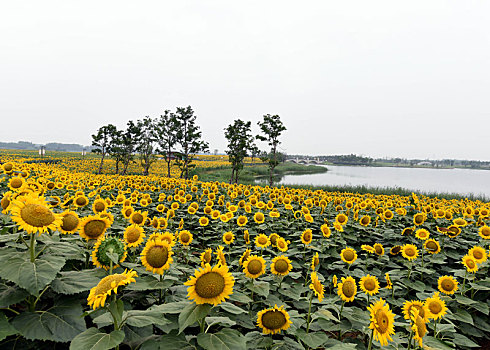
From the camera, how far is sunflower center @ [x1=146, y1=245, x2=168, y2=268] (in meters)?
1.85

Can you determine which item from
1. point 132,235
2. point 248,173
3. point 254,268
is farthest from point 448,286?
point 248,173

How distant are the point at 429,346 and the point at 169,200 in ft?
20.8

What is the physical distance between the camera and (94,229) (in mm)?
2105

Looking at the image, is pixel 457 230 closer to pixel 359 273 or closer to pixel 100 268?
pixel 359 273

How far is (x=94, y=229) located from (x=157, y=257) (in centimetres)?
67

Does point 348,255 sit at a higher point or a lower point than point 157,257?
lower

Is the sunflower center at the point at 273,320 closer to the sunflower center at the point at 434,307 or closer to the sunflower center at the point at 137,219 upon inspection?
the sunflower center at the point at 434,307

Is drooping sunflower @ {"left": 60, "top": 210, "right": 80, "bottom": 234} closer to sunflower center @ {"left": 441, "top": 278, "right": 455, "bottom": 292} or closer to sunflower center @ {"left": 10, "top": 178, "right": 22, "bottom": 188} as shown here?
sunflower center @ {"left": 10, "top": 178, "right": 22, "bottom": 188}

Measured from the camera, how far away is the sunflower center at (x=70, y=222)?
2131 millimetres

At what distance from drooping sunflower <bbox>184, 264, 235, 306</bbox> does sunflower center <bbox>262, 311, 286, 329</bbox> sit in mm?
556

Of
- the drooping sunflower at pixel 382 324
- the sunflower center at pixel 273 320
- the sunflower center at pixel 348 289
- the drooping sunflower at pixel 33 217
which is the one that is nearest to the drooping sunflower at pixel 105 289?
the drooping sunflower at pixel 33 217

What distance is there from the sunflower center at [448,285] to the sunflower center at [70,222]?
3.88 metres

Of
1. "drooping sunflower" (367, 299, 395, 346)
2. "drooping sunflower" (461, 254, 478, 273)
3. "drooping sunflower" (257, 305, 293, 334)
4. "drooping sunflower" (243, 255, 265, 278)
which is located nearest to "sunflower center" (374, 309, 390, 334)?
"drooping sunflower" (367, 299, 395, 346)

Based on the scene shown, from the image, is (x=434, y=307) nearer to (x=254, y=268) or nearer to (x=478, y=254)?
(x=254, y=268)
